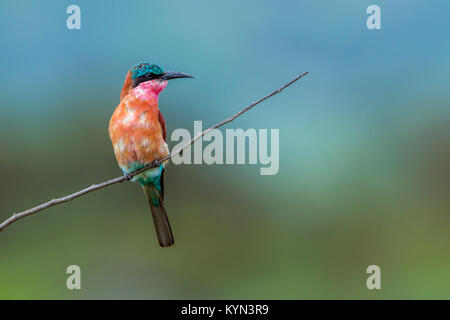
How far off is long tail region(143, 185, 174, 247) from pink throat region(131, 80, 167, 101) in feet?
1.95

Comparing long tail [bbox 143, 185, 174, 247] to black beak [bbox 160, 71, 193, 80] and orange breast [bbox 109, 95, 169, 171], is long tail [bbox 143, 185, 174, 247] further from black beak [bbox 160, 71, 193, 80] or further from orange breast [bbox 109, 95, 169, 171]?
black beak [bbox 160, 71, 193, 80]

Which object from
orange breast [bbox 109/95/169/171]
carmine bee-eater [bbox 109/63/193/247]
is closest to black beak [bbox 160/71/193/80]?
carmine bee-eater [bbox 109/63/193/247]

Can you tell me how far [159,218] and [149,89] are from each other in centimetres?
81

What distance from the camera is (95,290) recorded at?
5531mm

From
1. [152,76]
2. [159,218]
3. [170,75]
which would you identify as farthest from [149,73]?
[159,218]

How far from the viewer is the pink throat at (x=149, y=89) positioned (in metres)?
3.37

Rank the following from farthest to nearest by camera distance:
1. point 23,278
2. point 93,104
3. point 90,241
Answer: point 93,104 → point 90,241 → point 23,278

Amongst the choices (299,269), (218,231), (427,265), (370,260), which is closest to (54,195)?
(218,231)

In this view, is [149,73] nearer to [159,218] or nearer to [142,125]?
[142,125]

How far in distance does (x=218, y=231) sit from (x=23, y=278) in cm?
228

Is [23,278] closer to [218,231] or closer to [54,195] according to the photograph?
[54,195]

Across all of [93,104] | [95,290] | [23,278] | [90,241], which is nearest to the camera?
[95,290]

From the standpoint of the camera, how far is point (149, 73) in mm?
3410

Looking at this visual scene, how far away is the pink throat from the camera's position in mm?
3369
